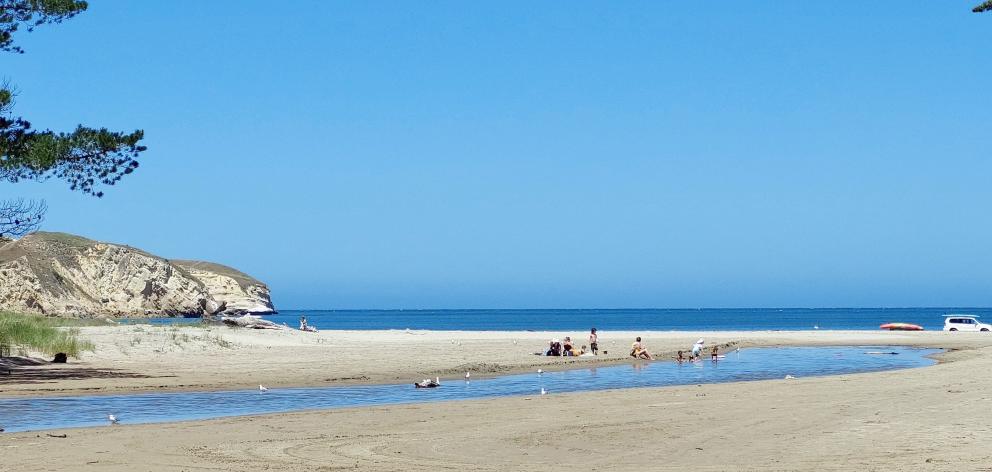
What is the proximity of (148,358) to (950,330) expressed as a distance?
61646 mm

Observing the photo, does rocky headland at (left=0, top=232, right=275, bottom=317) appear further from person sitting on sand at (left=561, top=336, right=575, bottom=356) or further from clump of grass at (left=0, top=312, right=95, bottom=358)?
person sitting on sand at (left=561, top=336, right=575, bottom=356)

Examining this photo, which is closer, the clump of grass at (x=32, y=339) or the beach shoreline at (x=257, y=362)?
the beach shoreline at (x=257, y=362)

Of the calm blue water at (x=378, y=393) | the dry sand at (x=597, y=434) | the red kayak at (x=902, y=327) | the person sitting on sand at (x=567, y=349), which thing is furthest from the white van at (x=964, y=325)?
the dry sand at (x=597, y=434)

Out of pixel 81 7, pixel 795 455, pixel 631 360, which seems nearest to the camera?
pixel 795 455

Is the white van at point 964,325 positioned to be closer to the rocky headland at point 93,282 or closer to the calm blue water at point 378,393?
the calm blue water at point 378,393

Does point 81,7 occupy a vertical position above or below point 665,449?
above

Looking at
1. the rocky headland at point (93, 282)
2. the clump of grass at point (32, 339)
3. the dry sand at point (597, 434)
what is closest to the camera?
the dry sand at point (597, 434)

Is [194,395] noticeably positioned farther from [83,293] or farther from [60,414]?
[83,293]

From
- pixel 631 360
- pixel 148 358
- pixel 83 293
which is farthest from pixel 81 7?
pixel 83 293

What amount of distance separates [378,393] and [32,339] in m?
14.3

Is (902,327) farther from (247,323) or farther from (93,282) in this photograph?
(93,282)

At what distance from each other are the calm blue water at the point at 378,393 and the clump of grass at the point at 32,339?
10271 mm

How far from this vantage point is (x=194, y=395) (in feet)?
78.9

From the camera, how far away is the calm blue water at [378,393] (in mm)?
19406
